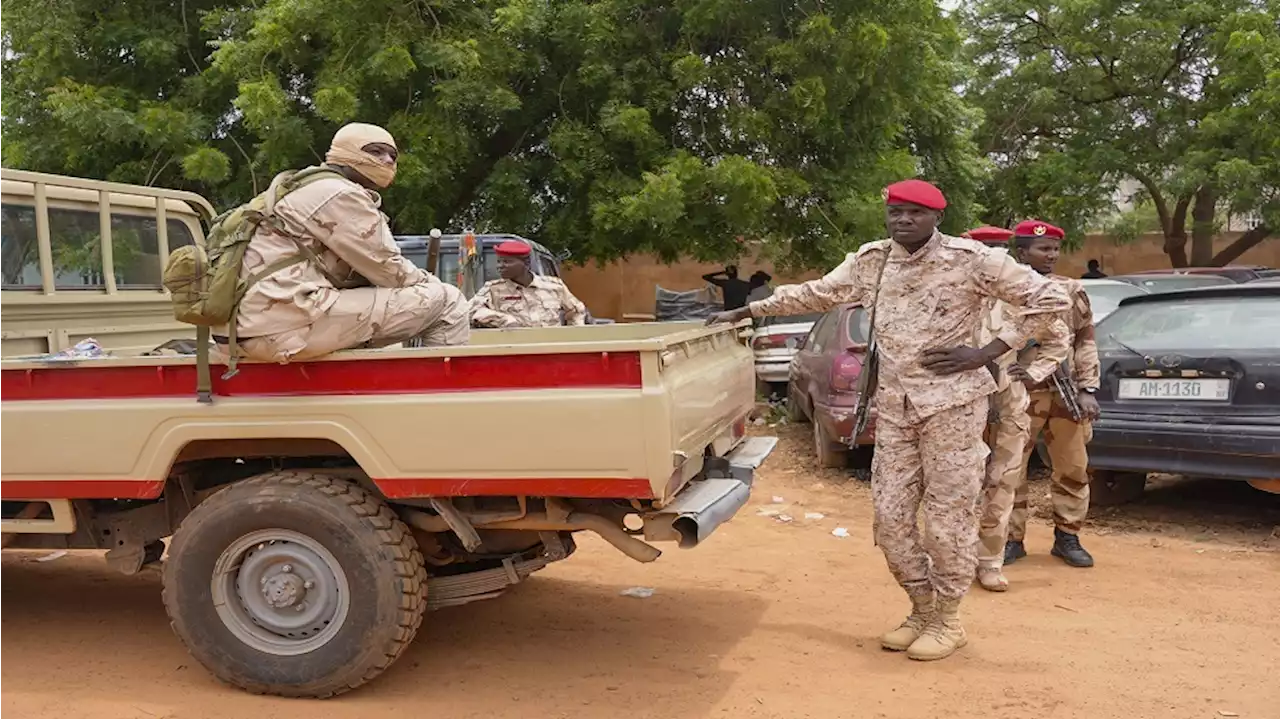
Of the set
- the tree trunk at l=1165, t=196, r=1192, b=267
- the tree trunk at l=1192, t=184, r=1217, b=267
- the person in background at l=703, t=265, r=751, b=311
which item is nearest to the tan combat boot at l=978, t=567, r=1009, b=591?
the person in background at l=703, t=265, r=751, b=311

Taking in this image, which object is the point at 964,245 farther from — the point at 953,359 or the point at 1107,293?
the point at 1107,293

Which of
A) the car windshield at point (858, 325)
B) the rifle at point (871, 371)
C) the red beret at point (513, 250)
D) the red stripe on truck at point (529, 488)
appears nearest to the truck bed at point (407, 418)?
the red stripe on truck at point (529, 488)

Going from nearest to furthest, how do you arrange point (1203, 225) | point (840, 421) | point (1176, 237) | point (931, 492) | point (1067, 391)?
point (931, 492)
point (1067, 391)
point (840, 421)
point (1203, 225)
point (1176, 237)

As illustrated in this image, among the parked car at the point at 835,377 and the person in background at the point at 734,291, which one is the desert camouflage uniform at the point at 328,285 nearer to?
the parked car at the point at 835,377

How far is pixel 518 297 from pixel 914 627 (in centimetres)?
362

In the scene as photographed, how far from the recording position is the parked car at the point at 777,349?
37.6 ft

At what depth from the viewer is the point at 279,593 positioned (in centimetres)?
392

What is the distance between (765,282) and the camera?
44.7 ft

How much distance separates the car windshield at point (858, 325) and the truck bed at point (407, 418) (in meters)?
3.67

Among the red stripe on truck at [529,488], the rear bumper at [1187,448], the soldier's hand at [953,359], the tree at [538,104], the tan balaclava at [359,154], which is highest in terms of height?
the tree at [538,104]

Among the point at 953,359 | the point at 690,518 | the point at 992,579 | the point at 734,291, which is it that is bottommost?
the point at 992,579

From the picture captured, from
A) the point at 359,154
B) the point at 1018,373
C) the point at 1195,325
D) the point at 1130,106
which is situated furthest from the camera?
the point at 1130,106

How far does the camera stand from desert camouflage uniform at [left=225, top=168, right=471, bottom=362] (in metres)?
3.76

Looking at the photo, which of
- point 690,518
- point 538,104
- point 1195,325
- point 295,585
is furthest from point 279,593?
point 538,104
